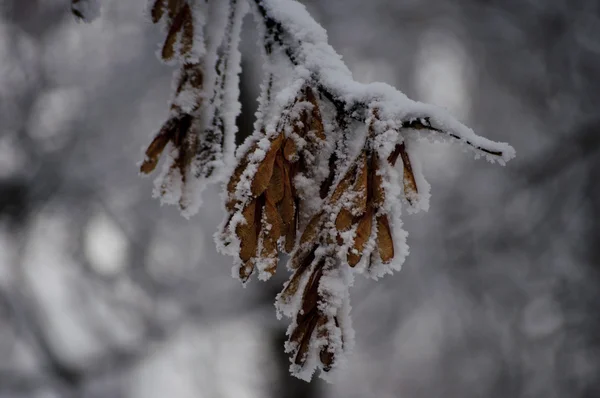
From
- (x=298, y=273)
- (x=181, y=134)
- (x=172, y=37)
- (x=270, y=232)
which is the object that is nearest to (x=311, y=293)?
(x=298, y=273)

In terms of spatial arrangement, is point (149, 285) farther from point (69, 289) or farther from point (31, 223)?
point (31, 223)

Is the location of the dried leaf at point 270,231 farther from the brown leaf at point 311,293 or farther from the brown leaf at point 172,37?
the brown leaf at point 172,37

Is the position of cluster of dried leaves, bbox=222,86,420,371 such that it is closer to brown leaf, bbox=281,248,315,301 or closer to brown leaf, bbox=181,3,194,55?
brown leaf, bbox=281,248,315,301

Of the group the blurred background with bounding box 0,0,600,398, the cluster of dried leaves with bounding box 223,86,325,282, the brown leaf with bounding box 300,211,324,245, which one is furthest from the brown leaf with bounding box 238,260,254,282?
the blurred background with bounding box 0,0,600,398

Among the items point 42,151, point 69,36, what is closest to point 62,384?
point 42,151

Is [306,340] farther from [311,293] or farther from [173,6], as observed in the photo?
[173,6]
